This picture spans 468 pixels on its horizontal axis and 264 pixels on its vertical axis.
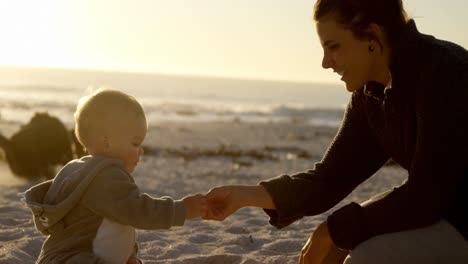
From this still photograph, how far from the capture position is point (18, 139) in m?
9.45

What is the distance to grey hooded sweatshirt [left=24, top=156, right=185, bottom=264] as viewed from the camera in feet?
11.1

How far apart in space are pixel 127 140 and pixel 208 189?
20.0 feet

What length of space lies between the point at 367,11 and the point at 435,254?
128 cm

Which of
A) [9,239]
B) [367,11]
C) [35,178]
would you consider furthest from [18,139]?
[367,11]

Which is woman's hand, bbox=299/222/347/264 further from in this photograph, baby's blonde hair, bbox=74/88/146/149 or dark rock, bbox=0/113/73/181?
dark rock, bbox=0/113/73/181

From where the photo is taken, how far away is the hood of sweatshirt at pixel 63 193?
3402 millimetres

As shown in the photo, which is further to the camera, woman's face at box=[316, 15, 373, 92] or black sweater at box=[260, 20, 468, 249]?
woman's face at box=[316, 15, 373, 92]

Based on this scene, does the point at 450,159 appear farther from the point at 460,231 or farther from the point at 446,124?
the point at 460,231

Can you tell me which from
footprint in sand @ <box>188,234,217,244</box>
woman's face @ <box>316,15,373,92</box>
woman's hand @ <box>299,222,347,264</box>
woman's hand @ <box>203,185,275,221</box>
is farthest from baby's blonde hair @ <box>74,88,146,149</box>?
footprint in sand @ <box>188,234,217,244</box>

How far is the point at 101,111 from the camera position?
11.2 feet

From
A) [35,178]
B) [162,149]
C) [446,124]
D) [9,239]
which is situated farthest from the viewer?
[162,149]

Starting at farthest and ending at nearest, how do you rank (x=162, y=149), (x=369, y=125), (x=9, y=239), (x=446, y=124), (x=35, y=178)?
(x=162, y=149) < (x=35, y=178) < (x=9, y=239) < (x=369, y=125) < (x=446, y=124)

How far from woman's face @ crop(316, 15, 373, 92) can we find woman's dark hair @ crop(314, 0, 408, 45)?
0.04m

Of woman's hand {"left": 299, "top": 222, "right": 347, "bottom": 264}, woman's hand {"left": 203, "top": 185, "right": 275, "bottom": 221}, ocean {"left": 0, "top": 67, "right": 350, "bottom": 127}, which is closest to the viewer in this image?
woman's hand {"left": 299, "top": 222, "right": 347, "bottom": 264}
